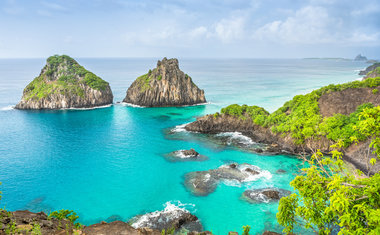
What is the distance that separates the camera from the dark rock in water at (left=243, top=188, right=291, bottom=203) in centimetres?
4125

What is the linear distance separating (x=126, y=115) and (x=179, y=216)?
76.8 metres

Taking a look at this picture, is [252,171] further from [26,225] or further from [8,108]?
[8,108]

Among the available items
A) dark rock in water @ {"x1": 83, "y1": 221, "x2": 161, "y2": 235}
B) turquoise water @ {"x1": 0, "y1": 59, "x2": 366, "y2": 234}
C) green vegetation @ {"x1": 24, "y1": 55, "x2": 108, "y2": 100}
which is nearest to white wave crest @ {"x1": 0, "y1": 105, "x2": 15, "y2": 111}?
green vegetation @ {"x1": 24, "y1": 55, "x2": 108, "y2": 100}

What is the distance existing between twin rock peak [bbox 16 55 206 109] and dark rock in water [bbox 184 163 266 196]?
247ft

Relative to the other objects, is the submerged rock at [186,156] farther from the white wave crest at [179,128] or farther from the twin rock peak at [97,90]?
the twin rock peak at [97,90]

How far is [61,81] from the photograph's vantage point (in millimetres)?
124062

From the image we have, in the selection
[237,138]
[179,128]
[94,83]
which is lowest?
[237,138]

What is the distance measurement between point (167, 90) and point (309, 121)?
76923mm

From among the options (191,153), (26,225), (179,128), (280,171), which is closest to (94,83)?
(179,128)

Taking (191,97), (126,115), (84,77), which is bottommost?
(126,115)

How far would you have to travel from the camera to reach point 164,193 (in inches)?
1751

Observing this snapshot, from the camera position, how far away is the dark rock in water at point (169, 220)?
3453cm

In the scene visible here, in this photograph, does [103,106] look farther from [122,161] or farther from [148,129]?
[122,161]

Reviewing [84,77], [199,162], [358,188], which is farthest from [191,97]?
[358,188]
